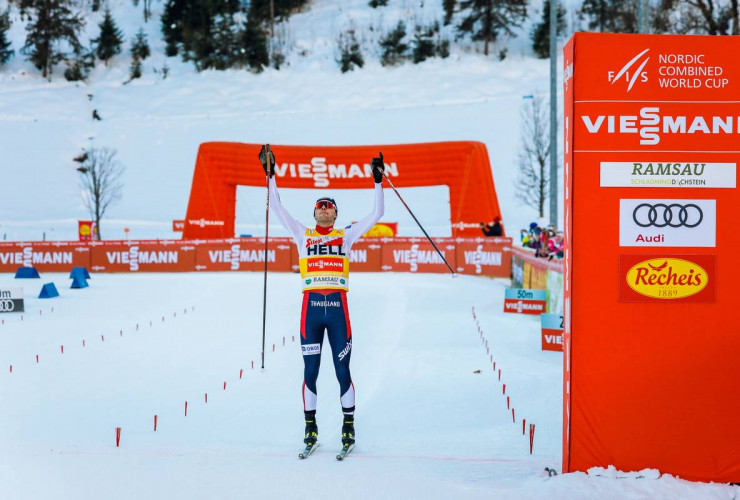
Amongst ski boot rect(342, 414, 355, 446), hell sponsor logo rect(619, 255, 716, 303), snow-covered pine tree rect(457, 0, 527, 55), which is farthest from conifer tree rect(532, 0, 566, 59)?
hell sponsor logo rect(619, 255, 716, 303)

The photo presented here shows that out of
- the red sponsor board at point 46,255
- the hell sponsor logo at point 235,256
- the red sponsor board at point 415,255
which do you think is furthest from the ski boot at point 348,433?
the red sponsor board at point 46,255

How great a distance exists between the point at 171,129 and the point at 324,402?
5018 centimetres

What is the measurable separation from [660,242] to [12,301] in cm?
1388

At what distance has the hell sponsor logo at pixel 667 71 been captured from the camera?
16.1ft

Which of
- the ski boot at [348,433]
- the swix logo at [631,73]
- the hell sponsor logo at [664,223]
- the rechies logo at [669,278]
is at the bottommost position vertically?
the ski boot at [348,433]

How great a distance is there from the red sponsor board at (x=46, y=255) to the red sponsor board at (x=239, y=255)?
12.5 feet

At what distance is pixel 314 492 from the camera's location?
4941 mm

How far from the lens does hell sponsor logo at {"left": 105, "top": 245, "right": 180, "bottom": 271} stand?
26.7 m

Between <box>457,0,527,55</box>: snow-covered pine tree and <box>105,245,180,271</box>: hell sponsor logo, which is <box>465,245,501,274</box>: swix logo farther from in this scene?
<box>457,0,527,55</box>: snow-covered pine tree

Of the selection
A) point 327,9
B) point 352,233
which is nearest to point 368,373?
point 352,233

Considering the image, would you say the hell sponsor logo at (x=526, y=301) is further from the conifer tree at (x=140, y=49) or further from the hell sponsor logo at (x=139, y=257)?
the conifer tree at (x=140, y=49)

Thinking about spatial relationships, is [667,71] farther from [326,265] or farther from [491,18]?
[491,18]

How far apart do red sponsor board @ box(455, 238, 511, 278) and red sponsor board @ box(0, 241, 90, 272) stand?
39.6ft

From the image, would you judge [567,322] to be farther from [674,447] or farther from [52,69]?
[52,69]
